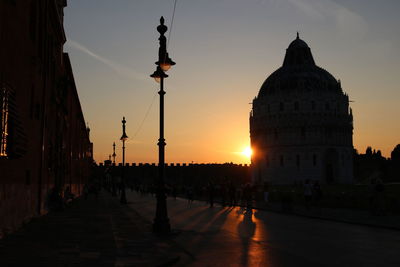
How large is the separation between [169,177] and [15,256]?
162936mm

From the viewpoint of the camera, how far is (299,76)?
385ft

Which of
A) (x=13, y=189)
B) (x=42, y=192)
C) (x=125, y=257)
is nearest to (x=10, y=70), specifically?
(x=13, y=189)

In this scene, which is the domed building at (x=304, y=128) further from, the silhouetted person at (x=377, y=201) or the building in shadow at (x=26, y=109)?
the building in shadow at (x=26, y=109)

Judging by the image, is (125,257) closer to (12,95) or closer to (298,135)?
(12,95)

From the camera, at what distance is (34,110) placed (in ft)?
61.7

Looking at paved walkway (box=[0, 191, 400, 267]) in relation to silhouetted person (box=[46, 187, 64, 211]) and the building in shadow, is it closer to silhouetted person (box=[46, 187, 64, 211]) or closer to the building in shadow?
the building in shadow

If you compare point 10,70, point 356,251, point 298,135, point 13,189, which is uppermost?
point 298,135

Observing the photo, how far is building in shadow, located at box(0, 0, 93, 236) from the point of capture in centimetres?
1224

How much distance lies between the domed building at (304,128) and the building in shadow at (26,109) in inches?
3658

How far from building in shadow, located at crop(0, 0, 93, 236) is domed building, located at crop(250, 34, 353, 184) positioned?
305 ft

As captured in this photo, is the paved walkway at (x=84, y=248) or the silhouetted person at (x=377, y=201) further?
the silhouetted person at (x=377, y=201)

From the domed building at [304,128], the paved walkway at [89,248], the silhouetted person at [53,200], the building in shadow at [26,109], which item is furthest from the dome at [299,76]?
the paved walkway at [89,248]

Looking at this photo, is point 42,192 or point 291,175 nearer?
point 42,192

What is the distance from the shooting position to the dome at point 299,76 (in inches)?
4594
